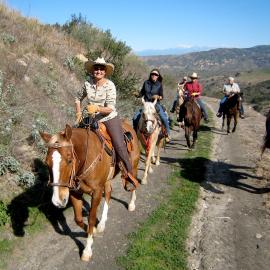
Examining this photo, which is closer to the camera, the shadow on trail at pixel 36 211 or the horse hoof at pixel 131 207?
the shadow on trail at pixel 36 211

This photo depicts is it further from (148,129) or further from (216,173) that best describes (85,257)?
(216,173)

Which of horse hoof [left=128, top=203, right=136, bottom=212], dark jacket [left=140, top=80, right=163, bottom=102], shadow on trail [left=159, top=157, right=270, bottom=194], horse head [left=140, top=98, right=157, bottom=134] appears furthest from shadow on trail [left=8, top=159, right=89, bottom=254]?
dark jacket [left=140, top=80, right=163, bottom=102]

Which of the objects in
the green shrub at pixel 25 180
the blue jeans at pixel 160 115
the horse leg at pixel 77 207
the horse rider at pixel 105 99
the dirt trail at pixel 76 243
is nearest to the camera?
the dirt trail at pixel 76 243

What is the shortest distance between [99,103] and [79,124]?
0.52m

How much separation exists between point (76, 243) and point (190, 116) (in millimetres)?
9089

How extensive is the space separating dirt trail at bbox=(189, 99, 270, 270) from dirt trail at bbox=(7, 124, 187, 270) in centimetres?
127

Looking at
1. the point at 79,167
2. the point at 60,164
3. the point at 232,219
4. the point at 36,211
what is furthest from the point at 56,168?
the point at 232,219

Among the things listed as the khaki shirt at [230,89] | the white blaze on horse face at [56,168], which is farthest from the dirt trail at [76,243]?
the khaki shirt at [230,89]

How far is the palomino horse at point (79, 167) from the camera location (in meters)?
5.01

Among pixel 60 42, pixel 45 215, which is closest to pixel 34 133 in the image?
pixel 45 215

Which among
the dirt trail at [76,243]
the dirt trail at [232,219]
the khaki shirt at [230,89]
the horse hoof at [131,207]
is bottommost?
the dirt trail at [232,219]

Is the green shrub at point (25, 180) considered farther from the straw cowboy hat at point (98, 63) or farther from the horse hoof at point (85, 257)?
the straw cowboy hat at point (98, 63)

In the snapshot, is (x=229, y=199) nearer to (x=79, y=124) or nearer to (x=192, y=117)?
(x=79, y=124)

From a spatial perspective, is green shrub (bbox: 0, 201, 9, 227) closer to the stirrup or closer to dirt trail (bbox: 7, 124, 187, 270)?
dirt trail (bbox: 7, 124, 187, 270)
